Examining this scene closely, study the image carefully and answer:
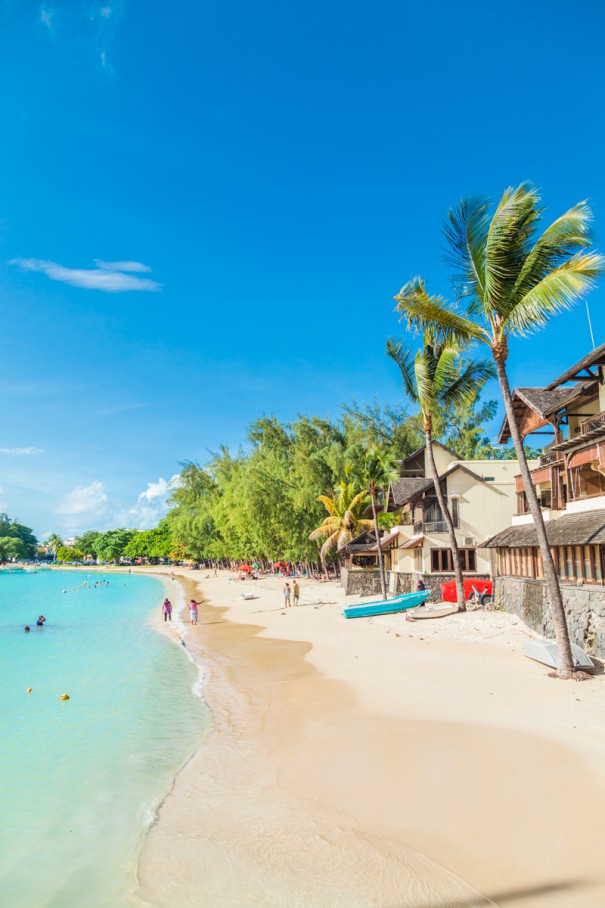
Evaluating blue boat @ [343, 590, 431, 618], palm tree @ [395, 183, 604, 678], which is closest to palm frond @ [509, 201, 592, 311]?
palm tree @ [395, 183, 604, 678]

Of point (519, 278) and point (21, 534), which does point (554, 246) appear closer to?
point (519, 278)

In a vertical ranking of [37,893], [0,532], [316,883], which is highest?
[0,532]

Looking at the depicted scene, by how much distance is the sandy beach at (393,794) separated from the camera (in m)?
6.21

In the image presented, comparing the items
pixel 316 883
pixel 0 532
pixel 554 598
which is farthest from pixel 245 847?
pixel 0 532

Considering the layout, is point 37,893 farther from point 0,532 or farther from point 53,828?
point 0,532

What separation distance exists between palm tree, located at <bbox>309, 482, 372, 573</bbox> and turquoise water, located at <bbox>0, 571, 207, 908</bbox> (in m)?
22.8

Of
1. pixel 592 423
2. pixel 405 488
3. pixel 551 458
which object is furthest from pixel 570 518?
pixel 405 488

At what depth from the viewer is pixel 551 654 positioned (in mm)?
14531

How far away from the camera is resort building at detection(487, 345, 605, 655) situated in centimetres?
1616

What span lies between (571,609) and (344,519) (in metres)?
29.1

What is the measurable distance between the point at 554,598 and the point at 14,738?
12754 mm

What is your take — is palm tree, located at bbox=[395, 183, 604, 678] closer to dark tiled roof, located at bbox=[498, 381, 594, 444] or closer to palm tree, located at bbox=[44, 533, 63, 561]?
dark tiled roof, located at bbox=[498, 381, 594, 444]

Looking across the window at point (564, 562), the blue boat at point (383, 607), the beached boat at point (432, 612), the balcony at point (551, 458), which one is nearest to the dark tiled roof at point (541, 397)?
the balcony at point (551, 458)

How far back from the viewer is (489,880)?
6.09 meters
